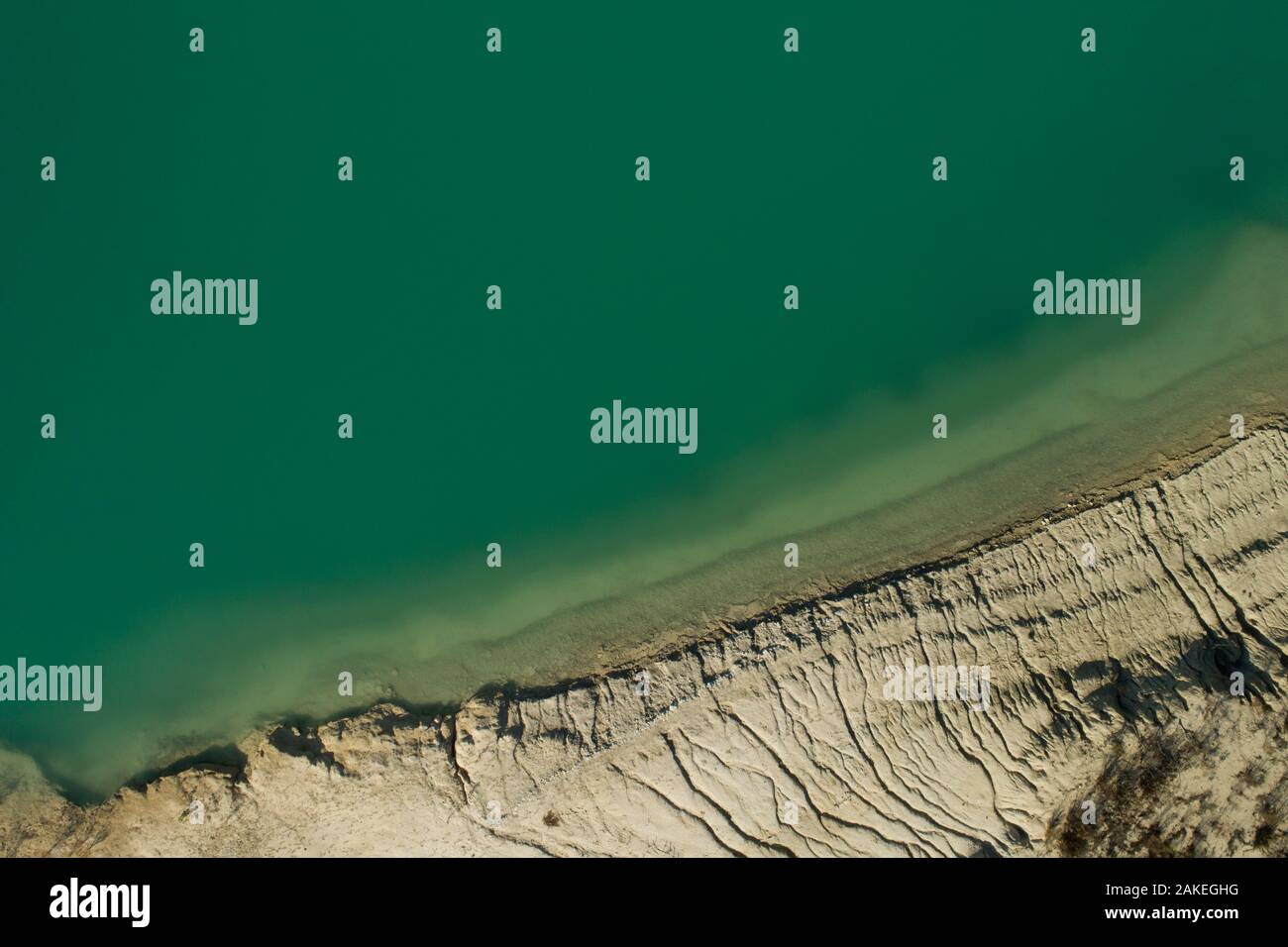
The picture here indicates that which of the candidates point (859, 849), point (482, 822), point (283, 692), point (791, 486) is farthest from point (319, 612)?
point (859, 849)

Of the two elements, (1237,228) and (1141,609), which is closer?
(1141,609)
